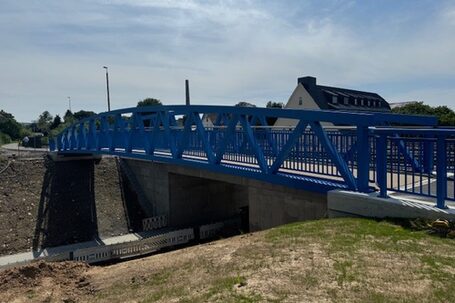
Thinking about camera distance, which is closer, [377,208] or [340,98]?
[377,208]

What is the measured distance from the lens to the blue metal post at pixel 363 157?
7211mm

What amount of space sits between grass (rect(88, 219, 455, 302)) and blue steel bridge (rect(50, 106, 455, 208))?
1363 mm

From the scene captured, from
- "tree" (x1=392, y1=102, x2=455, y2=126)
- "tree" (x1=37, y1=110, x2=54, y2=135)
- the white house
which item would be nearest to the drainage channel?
the white house

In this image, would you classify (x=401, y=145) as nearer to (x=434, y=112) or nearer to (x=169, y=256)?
(x=169, y=256)

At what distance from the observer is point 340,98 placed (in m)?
46.8

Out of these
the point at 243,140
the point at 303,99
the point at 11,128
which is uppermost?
the point at 303,99

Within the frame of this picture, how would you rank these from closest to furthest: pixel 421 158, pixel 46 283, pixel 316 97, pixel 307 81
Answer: pixel 46 283, pixel 421 158, pixel 307 81, pixel 316 97

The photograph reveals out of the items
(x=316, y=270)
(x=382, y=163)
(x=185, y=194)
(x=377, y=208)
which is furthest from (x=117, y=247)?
(x=316, y=270)

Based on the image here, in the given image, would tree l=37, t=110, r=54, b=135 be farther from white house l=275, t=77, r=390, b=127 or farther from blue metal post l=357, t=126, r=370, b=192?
blue metal post l=357, t=126, r=370, b=192

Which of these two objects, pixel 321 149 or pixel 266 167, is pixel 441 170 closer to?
pixel 321 149

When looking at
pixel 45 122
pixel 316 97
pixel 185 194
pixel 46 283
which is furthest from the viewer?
pixel 45 122

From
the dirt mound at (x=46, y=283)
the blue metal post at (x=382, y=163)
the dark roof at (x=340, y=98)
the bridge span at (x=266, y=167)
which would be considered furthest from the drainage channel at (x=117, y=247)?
the dark roof at (x=340, y=98)

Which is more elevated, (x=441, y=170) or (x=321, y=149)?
(x=321, y=149)

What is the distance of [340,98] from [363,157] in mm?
41777
